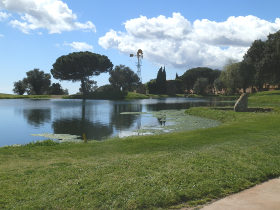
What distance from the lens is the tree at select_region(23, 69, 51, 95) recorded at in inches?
4781

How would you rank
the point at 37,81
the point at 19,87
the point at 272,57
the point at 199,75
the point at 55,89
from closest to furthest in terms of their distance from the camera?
the point at 272,57
the point at 37,81
the point at 19,87
the point at 55,89
the point at 199,75

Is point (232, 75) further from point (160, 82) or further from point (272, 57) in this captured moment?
point (160, 82)

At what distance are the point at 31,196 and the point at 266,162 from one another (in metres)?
8.00

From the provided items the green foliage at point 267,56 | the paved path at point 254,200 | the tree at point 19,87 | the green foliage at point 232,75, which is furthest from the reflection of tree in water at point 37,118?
the tree at point 19,87

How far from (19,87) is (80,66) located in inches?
1186

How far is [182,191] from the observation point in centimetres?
755

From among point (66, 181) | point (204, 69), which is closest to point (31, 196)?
point (66, 181)

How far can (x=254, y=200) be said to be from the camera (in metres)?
7.19

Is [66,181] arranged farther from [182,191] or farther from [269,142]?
[269,142]

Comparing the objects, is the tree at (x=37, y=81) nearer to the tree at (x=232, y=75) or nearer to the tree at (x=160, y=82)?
the tree at (x=160, y=82)

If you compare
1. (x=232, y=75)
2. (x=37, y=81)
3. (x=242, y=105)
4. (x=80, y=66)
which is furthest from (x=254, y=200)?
(x=37, y=81)

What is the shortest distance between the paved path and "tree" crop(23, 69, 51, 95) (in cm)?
12283

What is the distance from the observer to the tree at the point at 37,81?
121438 mm

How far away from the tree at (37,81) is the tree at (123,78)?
2962cm
